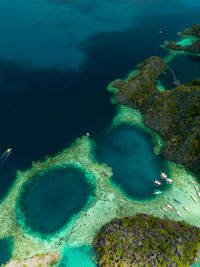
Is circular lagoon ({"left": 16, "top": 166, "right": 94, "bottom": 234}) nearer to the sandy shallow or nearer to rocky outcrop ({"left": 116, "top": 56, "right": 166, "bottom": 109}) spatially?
the sandy shallow

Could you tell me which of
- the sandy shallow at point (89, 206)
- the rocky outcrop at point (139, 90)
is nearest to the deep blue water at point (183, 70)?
the rocky outcrop at point (139, 90)

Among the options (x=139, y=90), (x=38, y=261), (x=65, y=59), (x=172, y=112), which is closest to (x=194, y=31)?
(x=139, y=90)

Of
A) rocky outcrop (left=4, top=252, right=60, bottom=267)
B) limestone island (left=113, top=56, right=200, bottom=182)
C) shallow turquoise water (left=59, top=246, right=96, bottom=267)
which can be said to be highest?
limestone island (left=113, top=56, right=200, bottom=182)

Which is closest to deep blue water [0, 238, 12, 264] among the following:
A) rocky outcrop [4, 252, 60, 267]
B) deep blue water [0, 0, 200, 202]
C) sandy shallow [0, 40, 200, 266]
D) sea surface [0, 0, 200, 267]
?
sandy shallow [0, 40, 200, 266]

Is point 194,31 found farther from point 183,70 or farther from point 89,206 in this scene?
point 89,206

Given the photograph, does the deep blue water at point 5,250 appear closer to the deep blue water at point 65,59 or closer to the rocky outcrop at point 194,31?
the deep blue water at point 65,59

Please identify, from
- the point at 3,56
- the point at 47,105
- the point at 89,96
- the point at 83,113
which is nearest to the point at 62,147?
the point at 83,113
